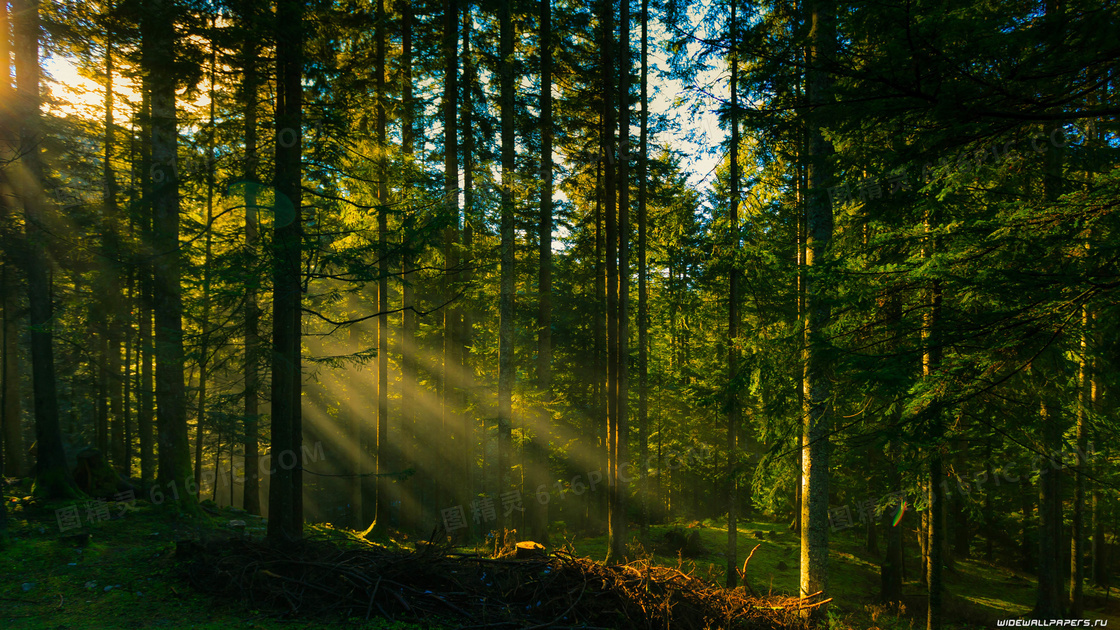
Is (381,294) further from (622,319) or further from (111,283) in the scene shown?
(111,283)

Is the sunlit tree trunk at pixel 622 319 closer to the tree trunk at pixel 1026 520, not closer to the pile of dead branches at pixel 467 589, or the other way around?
the pile of dead branches at pixel 467 589

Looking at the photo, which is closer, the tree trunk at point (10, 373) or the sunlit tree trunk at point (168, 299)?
the sunlit tree trunk at point (168, 299)

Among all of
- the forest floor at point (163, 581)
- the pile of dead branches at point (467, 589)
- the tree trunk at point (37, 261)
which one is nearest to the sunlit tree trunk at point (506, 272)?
the forest floor at point (163, 581)

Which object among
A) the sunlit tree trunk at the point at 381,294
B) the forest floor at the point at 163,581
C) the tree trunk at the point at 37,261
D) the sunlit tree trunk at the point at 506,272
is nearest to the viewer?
the forest floor at the point at 163,581

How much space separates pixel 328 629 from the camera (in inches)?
181

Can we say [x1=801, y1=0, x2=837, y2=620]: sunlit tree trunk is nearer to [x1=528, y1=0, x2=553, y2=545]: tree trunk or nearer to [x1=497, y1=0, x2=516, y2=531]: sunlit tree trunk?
[x1=497, y1=0, x2=516, y2=531]: sunlit tree trunk

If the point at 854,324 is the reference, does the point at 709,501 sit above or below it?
below

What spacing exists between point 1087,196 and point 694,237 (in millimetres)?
7878

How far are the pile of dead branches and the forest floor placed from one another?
0.24 metres

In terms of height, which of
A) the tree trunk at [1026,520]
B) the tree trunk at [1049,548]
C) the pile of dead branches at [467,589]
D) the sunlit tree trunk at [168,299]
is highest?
the sunlit tree trunk at [168,299]

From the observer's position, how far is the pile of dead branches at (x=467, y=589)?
5.04m

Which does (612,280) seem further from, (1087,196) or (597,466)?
(597,466)

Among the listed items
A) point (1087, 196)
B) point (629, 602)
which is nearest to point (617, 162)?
point (1087, 196)

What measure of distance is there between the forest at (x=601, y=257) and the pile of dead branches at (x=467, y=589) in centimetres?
11
